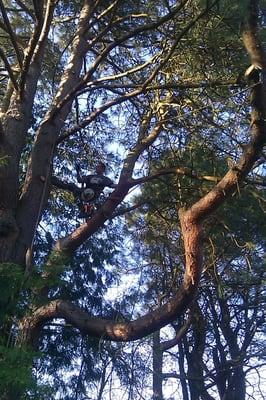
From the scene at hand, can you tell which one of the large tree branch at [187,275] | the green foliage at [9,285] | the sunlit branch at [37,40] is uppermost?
the sunlit branch at [37,40]

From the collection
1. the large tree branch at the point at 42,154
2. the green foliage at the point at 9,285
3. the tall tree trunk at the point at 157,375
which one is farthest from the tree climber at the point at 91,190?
the tall tree trunk at the point at 157,375

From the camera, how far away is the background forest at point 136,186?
4.36 m

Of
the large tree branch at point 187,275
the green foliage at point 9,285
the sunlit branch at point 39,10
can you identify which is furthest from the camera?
the sunlit branch at point 39,10

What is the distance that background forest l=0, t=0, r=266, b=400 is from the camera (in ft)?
14.3

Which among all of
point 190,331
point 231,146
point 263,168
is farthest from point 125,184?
point 190,331

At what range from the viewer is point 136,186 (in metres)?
5.52

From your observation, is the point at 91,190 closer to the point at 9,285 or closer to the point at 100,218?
the point at 100,218

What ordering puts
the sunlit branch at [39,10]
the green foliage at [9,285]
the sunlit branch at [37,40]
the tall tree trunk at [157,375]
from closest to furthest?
1. the green foliage at [9,285]
2. the sunlit branch at [39,10]
3. the sunlit branch at [37,40]
4. the tall tree trunk at [157,375]

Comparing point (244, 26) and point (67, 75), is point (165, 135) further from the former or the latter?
point (244, 26)

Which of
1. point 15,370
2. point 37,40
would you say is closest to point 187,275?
point 15,370

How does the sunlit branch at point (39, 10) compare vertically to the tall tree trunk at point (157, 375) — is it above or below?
above

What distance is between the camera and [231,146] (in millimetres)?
5750

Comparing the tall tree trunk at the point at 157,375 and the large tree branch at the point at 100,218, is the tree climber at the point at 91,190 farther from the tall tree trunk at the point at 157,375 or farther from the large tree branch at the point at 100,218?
the tall tree trunk at the point at 157,375

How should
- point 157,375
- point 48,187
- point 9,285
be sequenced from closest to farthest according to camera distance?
1. point 9,285
2. point 48,187
3. point 157,375
